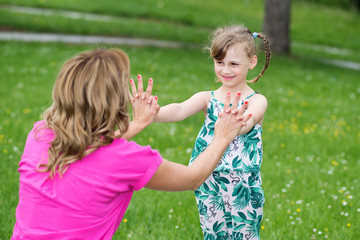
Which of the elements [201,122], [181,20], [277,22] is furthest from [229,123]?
[181,20]

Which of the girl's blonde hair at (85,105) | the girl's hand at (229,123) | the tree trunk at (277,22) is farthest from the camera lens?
the tree trunk at (277,22)

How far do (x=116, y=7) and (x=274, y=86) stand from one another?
16.4 metres

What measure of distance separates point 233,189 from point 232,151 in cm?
26

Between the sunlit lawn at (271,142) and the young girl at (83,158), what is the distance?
1880 millimetres

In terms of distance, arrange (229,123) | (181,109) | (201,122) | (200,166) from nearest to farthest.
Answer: (200,166) < (229,123) < (181,109) < (201,122)

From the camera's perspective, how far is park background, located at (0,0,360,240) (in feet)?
15.0

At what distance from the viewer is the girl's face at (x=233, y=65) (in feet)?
10.5

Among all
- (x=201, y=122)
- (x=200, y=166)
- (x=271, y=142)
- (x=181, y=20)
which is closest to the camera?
(x=200, y=166)

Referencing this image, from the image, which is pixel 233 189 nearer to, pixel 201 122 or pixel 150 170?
pixel 150 170

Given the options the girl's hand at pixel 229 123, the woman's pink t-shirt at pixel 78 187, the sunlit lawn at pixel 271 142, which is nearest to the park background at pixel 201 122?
the sunlit lawn at pixel 271 142

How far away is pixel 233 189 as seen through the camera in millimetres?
3180

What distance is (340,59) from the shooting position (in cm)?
2011

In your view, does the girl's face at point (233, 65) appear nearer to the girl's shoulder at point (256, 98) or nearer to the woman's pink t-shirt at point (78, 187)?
the girl's shoulder at point (256, 98)

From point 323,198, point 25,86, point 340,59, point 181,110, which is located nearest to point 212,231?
point 181,110
